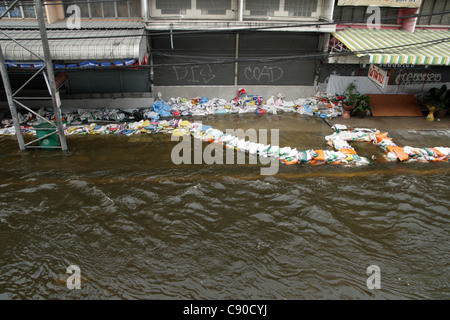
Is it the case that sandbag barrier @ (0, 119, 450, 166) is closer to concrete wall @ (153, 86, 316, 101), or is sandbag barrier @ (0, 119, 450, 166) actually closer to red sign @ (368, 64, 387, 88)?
red sign @ (368, 64, 387, 88)

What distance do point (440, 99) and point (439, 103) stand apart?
32cm

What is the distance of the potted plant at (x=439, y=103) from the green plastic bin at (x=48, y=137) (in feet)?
52.2

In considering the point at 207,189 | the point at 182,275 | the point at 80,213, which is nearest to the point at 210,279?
the point at 182,275

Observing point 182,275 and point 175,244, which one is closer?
point 182,275

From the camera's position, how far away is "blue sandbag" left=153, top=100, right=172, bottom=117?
49.5 feet

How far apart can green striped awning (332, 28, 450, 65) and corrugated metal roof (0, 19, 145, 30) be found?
8.99 meters

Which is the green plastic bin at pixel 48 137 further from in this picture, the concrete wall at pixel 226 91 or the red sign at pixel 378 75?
the red sign at pixel 378 75

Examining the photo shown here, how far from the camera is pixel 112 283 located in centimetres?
689

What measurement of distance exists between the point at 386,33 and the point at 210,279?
1359 cm

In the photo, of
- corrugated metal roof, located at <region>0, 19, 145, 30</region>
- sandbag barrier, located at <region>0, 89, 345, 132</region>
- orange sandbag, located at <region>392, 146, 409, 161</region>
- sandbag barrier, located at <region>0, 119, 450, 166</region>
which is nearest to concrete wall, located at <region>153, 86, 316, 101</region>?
sandbag barrier, located at <region>0, 89, 345, 132</region>

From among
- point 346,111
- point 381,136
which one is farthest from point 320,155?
point 346,111

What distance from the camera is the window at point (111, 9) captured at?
1476cm

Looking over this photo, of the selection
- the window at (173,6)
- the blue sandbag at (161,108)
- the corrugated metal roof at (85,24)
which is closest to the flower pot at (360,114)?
the blue sandbag at (161,108)
